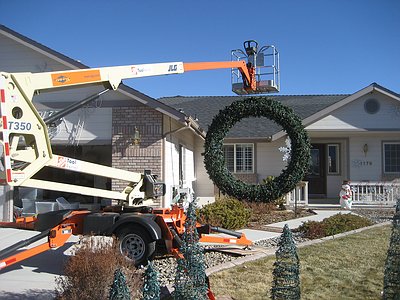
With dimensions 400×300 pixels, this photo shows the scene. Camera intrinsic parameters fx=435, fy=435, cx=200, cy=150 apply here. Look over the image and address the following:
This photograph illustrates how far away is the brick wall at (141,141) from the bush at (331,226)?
4.51 meters

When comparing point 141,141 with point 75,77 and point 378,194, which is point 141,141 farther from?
point 378,194

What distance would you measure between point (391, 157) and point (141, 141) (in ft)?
37.8

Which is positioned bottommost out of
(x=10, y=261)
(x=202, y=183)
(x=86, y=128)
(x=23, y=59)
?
(x=10, y=261)

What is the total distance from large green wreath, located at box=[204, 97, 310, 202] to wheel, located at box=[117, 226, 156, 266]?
198cm

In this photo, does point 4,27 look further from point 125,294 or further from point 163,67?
point 125,294

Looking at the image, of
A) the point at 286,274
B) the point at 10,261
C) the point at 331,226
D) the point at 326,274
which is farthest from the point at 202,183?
the point at 286,274

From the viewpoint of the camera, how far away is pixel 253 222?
1285 cm

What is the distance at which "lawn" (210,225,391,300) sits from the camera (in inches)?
225

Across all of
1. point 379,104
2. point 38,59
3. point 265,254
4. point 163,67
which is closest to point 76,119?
point 38,59

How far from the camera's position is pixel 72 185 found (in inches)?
289

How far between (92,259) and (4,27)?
1038 cm

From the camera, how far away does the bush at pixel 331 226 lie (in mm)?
10008

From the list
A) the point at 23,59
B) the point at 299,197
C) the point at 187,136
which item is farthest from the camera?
the point at 187,136

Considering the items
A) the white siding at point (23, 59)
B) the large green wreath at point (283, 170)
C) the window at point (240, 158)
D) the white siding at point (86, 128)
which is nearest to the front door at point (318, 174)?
the window at point (240, 158)
